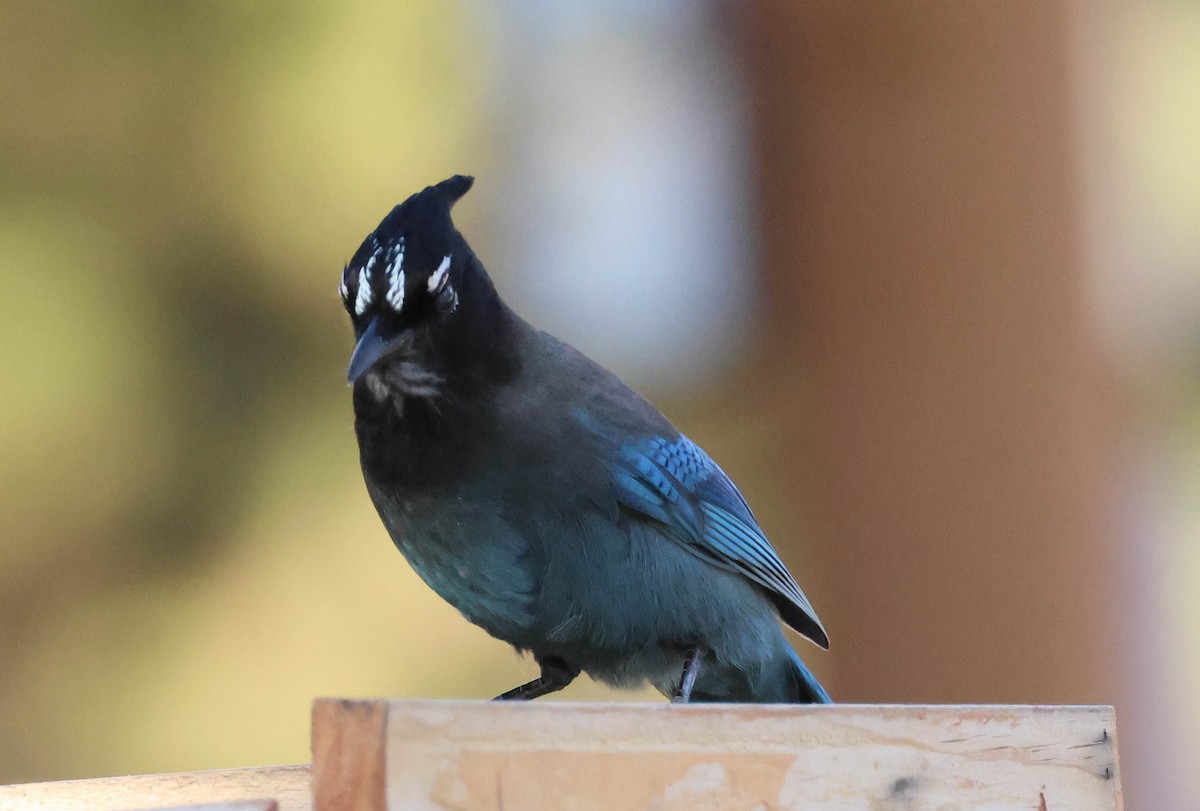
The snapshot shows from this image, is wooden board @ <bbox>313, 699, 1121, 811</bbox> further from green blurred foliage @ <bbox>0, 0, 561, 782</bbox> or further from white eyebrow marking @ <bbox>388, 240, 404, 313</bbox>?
green blurred foliage @ <bbox>0, 0, 561, 782</bbox>

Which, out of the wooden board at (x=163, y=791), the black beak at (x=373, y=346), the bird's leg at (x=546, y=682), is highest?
the black beak at (x=373, y=346)

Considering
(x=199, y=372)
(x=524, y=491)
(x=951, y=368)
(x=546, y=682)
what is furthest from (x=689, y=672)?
(x=199, y=372)

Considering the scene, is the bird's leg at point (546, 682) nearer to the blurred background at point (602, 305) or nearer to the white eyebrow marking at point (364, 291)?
the white eyebrow marking at point (364, 291)

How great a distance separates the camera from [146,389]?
3.85 m

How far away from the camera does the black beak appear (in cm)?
171

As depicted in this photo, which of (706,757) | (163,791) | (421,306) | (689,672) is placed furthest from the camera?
(689,672)

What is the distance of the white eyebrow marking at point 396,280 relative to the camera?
181 centimetres

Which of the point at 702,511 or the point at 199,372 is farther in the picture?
the point at 199,372

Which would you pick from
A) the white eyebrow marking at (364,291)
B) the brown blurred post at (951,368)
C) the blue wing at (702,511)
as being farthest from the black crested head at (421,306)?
the brown blurred post at (951,368)

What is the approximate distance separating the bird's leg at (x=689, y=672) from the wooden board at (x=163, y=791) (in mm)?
524

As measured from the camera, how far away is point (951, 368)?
3.09 m

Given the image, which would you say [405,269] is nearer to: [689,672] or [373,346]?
[373,346]

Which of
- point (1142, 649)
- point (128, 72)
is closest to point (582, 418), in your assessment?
point (1142, 649)

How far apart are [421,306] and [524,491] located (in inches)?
10.9
